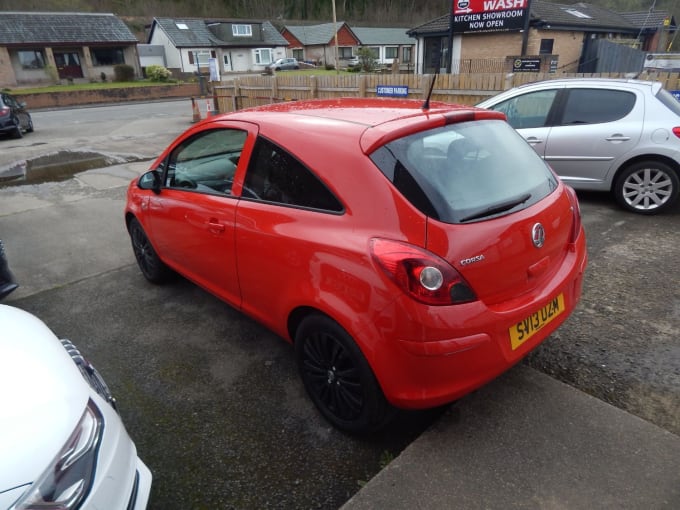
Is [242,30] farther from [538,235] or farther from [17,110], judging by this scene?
[538,235]

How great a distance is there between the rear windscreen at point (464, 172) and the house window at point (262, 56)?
190 ft

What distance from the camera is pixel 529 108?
6234 millimetres

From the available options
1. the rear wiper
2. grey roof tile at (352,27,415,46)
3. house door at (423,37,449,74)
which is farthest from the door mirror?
grey roof tile at (352,27,415,46)

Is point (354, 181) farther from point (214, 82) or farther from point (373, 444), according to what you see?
point (214, 82)

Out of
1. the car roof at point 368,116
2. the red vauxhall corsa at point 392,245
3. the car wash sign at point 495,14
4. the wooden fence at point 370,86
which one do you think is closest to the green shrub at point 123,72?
the wooden fence at point 370,86

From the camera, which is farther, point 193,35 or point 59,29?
point 193,35

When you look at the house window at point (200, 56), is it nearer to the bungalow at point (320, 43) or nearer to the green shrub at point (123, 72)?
the green shrub at point (123, 72)

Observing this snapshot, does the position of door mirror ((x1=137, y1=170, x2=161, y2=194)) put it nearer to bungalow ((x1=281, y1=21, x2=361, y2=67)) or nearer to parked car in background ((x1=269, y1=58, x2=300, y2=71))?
parked car in background ((x1=269, y1=58, x2=300, y2=71))

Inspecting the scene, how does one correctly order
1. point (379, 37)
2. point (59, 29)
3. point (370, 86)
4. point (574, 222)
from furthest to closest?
point (379, 37), point (59, 29), point (370, 86), point (574, 222)

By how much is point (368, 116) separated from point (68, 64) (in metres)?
49.2

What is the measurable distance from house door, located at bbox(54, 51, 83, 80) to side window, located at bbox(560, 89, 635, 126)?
47084mm

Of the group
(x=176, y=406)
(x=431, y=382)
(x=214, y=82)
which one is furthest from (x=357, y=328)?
(x=214, y=82)

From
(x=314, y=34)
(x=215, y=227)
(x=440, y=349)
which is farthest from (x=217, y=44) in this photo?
(x=440, y=349)

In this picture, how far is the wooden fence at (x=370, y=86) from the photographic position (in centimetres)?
880
